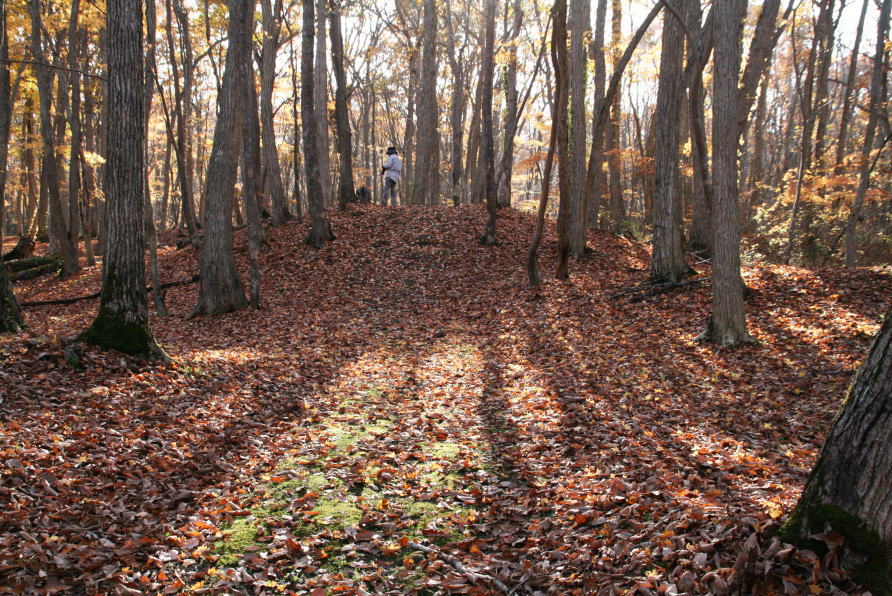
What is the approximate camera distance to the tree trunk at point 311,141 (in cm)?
1405

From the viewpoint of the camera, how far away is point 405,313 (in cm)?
1254

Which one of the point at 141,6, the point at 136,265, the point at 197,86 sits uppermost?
the point at 197,86

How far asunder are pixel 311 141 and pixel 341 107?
4029 mm

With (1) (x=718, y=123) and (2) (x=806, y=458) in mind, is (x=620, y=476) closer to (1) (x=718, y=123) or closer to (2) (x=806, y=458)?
(2) (x=806, y=458)

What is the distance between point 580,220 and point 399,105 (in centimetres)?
2467

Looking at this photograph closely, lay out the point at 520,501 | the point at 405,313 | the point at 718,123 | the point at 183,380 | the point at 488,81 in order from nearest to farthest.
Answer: the point at 520,501 → the point at 183,380 → the point at 718,123 → the point at 405,313 → the point at 488,81

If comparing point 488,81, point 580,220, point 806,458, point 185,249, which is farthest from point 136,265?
point 185,249

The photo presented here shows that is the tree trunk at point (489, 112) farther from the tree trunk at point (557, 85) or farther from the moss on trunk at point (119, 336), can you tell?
the moss on trunk at point (119, 336)

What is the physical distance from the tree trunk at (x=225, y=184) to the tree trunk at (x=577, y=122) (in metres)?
7.59

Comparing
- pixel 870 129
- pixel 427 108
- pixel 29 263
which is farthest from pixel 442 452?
pixel 29 263

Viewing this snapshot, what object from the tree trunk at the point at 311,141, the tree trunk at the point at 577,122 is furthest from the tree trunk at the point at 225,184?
the tree trunk at the point at 577,122

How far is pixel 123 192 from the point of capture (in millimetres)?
6676

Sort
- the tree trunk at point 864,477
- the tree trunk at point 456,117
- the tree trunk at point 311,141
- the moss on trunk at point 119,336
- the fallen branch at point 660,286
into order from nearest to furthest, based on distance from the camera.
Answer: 1. the tree trunk at point 864,477
2. the moss on trunk at point 119,336
3. the fallen branch at point 660,286
4. the tree trunk at point 311,141
5. the tree trunk at point 456,117

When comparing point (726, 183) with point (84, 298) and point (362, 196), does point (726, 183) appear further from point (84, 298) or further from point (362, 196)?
point (362, 196)
